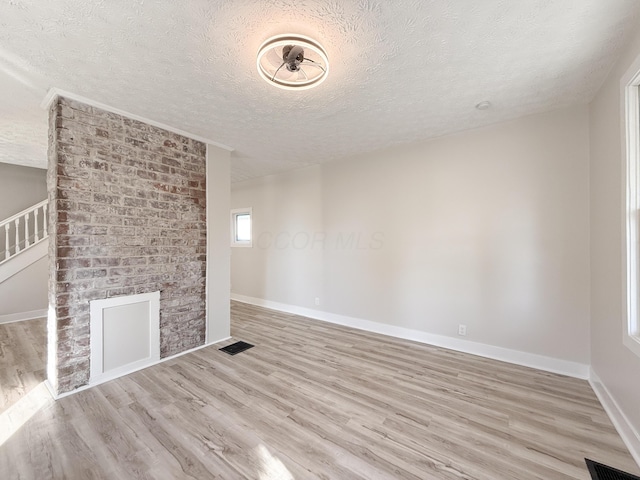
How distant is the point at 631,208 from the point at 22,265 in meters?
7.33

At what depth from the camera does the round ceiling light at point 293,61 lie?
1467mm

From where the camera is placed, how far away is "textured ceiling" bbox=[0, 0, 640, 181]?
4.42 feet

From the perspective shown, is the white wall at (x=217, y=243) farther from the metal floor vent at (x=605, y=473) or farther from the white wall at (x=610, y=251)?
the white wall at (x=610, y=251)

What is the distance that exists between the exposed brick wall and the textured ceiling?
31 cm

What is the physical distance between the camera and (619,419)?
1.69 metres

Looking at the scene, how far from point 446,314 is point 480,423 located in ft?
4.55

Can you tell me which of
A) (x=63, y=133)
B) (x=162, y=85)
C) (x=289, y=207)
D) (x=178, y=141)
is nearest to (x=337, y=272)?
(x=289, y=207)

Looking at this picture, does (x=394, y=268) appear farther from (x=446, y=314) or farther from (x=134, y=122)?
(x=134, y=122)

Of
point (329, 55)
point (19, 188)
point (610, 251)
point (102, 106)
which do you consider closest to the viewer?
point (329, 55)

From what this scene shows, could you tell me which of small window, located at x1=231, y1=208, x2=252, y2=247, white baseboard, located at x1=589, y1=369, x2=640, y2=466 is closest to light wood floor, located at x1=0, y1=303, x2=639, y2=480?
white baseboard, located at x1=589, y1=369, x2=640, y2=466

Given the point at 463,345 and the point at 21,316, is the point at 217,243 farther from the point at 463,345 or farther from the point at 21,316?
the point at 21,316

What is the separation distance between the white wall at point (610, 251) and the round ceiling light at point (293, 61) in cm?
188

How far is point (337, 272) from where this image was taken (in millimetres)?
4004

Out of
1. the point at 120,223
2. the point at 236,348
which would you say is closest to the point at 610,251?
the point at 236,348
